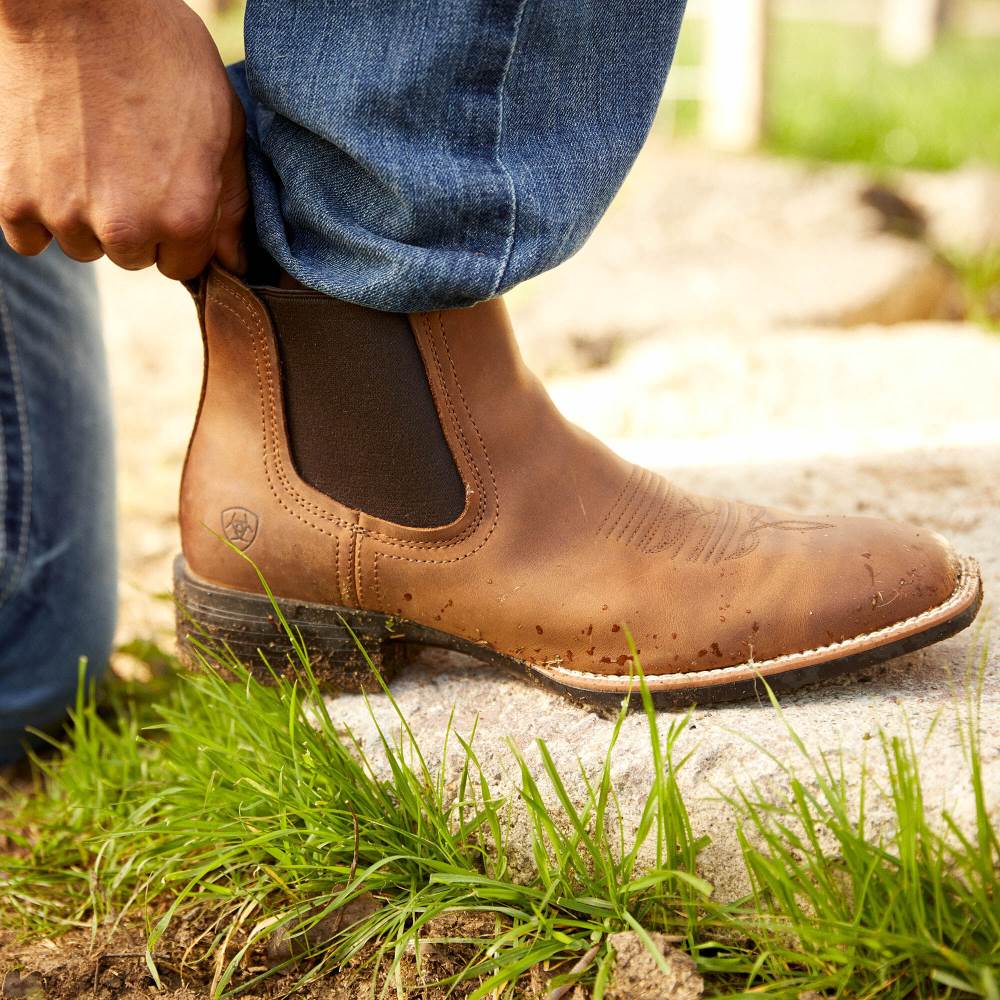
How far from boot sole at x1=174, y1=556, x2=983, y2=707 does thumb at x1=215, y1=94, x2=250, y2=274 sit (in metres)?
0.41

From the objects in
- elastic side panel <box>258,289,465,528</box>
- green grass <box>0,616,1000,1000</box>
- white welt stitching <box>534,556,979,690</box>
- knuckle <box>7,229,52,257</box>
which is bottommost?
green grass <box>0,616,1000,1000</box>

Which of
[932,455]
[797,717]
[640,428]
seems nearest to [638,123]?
[797,717]

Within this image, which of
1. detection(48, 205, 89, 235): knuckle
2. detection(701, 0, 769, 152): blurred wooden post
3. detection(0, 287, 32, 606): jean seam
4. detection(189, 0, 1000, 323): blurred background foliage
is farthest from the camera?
detection(701, 0, 769, 152): blurred wooden post

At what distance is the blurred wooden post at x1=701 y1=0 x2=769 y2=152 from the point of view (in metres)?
6.11

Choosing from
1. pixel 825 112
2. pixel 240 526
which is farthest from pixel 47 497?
pixel 825 112

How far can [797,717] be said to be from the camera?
120cm

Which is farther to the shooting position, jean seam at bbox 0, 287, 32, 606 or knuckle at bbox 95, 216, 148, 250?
jean seam at bbox 0, 287, 32, 606

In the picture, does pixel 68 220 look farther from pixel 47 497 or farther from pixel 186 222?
pixel 47 497

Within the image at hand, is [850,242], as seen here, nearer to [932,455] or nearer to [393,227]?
[932,455]

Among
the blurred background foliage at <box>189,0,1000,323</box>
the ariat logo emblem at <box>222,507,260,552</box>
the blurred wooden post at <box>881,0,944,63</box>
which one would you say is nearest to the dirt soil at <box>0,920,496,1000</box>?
the ariat logo emblem at <box>222,507,260,552</box>

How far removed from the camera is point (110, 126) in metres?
1.06

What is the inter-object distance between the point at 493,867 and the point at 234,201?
0.79 m

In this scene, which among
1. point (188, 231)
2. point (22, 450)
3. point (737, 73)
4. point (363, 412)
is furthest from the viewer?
point (737, 73)

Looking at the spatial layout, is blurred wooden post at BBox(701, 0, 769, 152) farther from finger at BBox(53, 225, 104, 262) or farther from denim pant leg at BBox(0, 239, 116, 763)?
finger at BBox(53, 225, 104, 262)
